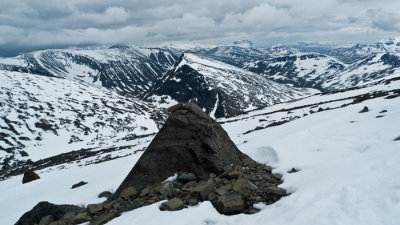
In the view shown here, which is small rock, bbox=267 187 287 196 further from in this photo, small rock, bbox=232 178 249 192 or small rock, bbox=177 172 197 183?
small rock, bbox=177 172 197 183

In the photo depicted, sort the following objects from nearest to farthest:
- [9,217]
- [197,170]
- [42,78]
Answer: [197,170] < [9,217] < [42,78]

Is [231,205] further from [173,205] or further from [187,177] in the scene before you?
[187,177]

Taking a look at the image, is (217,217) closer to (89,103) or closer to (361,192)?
(361,192)

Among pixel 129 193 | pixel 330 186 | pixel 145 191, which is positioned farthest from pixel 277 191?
pixel 129 193

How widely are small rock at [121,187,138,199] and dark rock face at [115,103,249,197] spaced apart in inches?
21.2

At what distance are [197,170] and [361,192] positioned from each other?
7437 mm

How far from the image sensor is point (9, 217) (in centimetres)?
1395

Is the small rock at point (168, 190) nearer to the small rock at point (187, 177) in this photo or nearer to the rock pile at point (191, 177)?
the rock pile at point (191, 177)

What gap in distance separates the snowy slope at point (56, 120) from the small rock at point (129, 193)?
7908 cm

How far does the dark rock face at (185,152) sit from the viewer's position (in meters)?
12.1

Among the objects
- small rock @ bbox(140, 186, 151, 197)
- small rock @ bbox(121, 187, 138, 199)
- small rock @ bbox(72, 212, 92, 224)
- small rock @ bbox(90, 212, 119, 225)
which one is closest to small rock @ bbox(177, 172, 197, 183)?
small rock @ bbox(140, 186, 151, 197)

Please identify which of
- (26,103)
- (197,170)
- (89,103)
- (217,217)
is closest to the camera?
(217,217)

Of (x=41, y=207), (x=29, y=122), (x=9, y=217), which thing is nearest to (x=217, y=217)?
(x=41, y=207)

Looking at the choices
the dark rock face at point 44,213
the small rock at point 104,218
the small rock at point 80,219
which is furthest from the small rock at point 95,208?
the dark rock face at point 44,213
